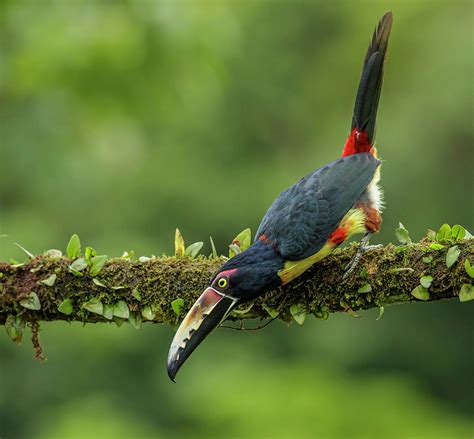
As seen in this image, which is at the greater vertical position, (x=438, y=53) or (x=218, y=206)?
(x=438, y=53)

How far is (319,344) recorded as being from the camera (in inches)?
422

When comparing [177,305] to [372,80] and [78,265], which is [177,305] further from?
[372,80]

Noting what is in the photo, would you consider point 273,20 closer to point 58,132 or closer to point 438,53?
point 438,53

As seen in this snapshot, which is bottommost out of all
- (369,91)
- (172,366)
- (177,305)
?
(172,366)

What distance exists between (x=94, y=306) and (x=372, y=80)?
6.57 feet

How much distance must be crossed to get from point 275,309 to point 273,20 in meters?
11.7

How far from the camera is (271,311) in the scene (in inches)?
159

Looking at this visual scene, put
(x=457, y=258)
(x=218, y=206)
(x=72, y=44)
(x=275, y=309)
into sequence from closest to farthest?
(x=457, y=258)
(x=275, y=309)
(x=72, y=44)
(x=218, y=206)

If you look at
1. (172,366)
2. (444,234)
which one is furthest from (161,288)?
(444,234)

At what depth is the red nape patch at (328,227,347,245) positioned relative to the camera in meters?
4.29

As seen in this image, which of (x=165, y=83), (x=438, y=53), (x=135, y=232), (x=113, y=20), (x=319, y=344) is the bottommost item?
(x=319, y=344)

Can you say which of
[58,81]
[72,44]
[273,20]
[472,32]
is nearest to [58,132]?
[58,81]

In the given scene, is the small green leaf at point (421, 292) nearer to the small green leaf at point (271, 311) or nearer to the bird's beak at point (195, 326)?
the small green leaf at point (271, 311)

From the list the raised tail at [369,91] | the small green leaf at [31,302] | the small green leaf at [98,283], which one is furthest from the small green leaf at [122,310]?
the raised tail at [369,91]
